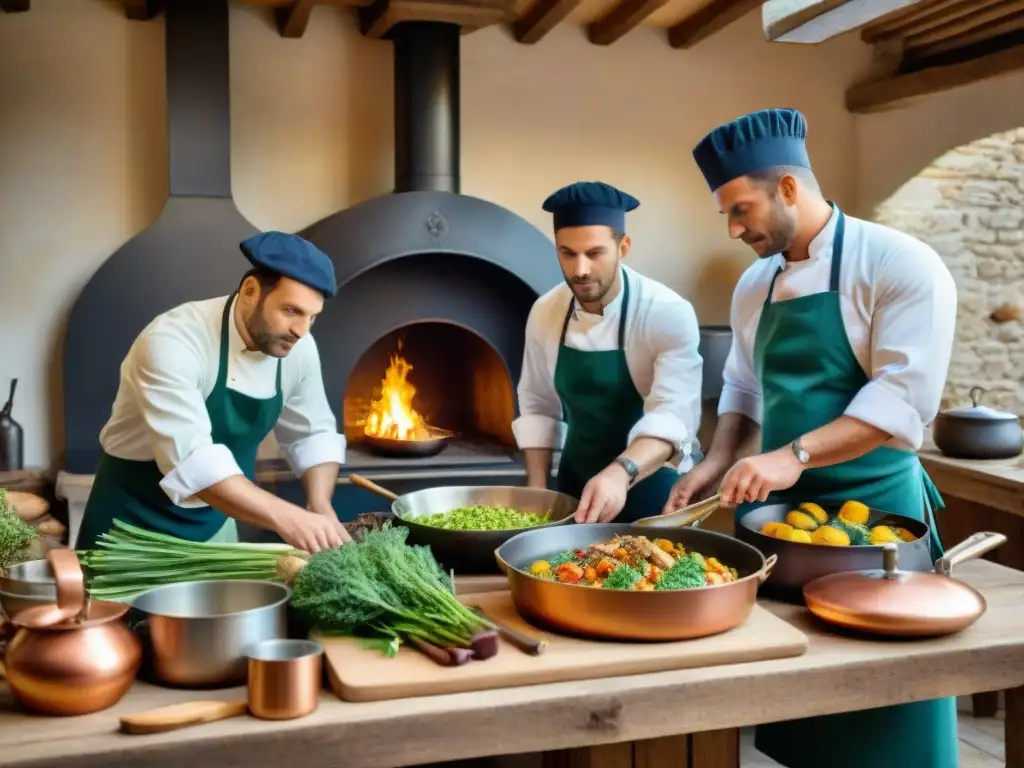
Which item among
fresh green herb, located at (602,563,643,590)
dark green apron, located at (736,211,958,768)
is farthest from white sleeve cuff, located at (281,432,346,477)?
fresh green herb, located at (602,563,643,590)

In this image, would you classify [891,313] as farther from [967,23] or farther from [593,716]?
[967,23]

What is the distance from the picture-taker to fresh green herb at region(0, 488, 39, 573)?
1907 millimetres

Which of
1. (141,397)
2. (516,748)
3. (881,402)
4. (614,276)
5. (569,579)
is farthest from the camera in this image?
(614,276)

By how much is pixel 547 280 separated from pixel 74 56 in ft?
7.60

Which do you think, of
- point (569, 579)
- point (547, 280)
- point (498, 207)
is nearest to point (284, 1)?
point (498, 207)

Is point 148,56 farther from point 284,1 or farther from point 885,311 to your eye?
point 885,311

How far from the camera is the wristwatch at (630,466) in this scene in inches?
99.3

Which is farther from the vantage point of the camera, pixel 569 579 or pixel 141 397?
pixel 141 397

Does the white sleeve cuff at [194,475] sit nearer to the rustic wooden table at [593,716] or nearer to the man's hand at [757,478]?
the rustic wooden table at [593,716]

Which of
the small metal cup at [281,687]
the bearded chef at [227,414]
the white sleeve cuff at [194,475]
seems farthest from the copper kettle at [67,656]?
the white sleeve cuff at [194,475]

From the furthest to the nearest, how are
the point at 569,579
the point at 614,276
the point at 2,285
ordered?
the point at 2,285 → the point at 614,276 → the point at 569,579

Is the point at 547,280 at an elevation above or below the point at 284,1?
below

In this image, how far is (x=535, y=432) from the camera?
3.11m

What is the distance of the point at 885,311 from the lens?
2195mm
